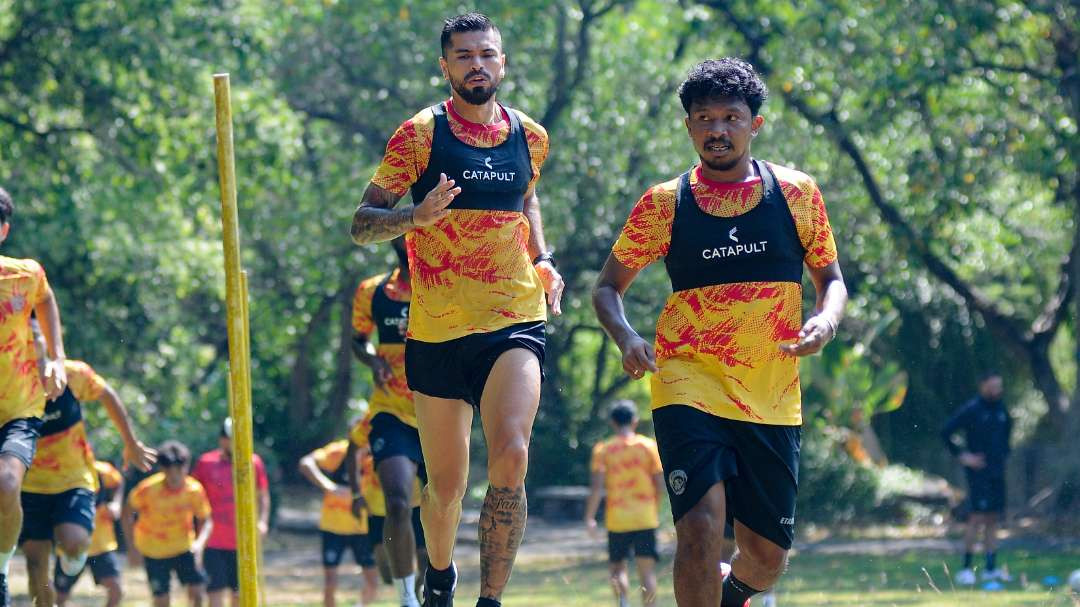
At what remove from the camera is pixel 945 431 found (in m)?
17.1

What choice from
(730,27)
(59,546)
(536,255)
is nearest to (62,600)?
(59,546)

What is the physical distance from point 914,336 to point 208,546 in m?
15.3

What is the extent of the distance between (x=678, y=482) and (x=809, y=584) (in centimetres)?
1089

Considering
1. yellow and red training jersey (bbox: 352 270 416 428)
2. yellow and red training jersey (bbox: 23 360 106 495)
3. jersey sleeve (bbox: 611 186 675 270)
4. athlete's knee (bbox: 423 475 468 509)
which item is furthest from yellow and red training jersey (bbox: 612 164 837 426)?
yellow and red training jersey (bbox: 23 360 106 495)

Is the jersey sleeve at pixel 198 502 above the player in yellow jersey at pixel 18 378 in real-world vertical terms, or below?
below

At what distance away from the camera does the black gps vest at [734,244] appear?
5.83 meters

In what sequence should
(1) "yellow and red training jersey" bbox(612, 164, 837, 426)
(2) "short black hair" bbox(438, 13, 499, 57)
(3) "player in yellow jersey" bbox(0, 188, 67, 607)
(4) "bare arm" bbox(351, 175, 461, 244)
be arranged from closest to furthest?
(4) "bare arm" bbox(351, 175, 461, 244)
(1) "yellow and red training jersey" bbox(612, 164, 837, 426)
(2) "short black hair" bbox(438, 13, 499, 57)
(3) "player in yellow jersey" bbox(0, 188, 67, 607)

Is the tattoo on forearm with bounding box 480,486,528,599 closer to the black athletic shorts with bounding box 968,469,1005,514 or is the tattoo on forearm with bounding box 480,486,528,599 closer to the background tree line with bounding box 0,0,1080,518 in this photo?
the black athletic shorts with bounding box 968,469,1005,514

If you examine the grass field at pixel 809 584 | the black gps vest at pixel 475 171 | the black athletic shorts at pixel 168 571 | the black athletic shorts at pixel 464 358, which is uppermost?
the black gps vest at pixel 475 171

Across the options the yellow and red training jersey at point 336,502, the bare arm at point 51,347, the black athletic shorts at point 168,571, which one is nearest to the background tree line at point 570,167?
the yellow and red training jersey at point 336,502

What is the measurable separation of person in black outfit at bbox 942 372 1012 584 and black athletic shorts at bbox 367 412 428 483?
867 centimetres

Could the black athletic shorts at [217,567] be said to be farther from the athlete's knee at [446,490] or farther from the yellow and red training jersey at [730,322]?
the yellow and red training jersey at [730,322]

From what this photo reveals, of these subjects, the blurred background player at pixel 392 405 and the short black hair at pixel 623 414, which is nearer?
the blurred background player at pixel 392 405

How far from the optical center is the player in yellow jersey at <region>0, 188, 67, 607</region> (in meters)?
7.59
